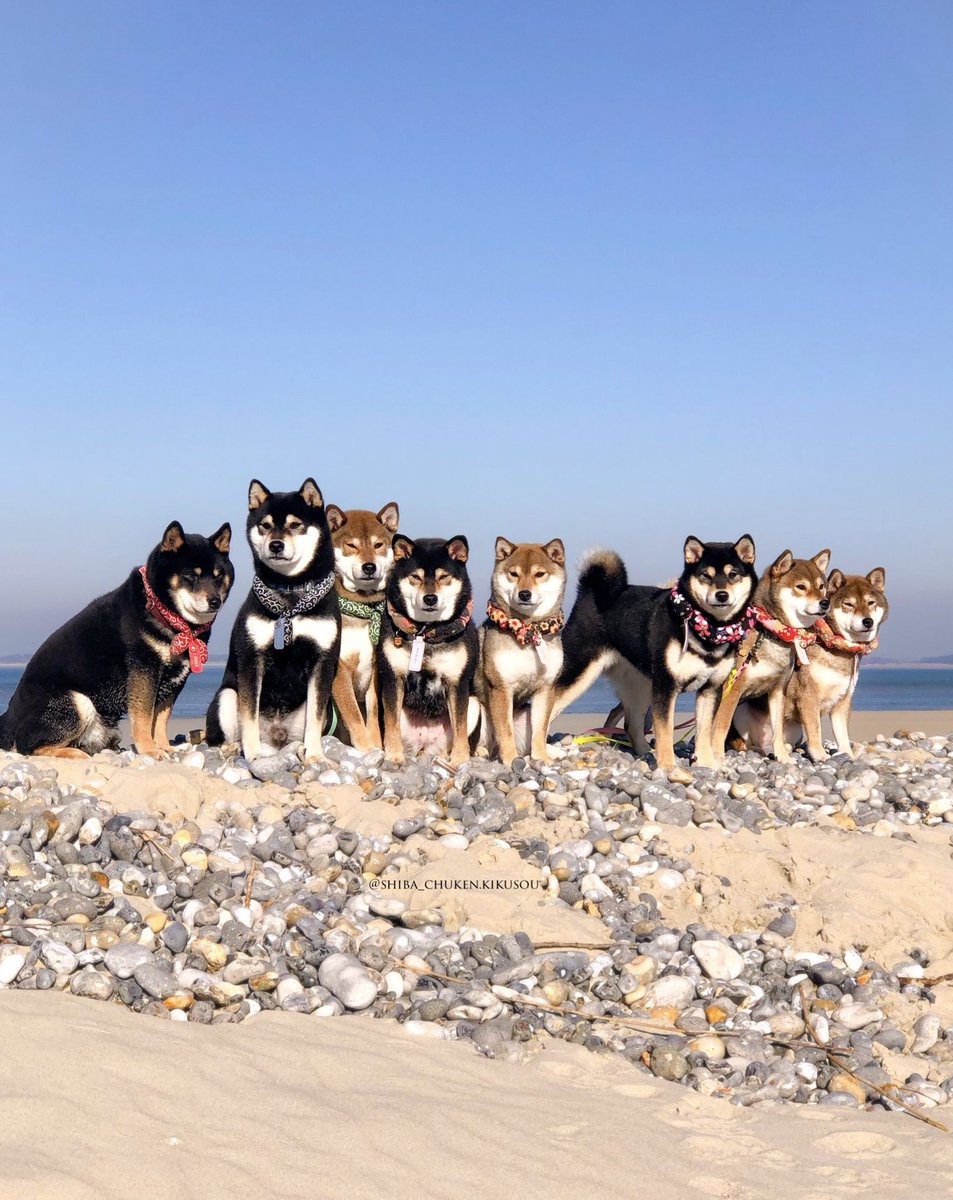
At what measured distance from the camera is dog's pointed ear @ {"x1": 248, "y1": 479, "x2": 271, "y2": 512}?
705cm

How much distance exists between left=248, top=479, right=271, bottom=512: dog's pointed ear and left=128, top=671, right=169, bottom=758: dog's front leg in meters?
1.29

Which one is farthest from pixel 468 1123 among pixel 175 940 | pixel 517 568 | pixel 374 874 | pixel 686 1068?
pixel 517 568

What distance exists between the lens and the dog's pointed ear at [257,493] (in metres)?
7.05

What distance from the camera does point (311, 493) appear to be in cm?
709

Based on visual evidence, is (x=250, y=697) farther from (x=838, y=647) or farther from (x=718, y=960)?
(x=838, y=647)

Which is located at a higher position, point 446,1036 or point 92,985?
point 92,985

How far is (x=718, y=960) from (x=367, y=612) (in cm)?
366

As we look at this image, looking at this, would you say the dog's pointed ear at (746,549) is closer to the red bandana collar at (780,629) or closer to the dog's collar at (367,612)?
the red bandana collar at (780,629)

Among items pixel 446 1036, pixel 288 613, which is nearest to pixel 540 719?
pixel 288 613

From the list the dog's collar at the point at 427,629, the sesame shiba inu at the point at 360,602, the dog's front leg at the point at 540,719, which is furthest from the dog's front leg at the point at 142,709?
the dog's front leg at the point at 540,719

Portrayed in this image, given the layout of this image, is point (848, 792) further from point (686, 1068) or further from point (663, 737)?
point (686, 1068)

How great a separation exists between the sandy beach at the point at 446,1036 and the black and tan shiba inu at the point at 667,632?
1507mm

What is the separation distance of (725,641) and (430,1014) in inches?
170

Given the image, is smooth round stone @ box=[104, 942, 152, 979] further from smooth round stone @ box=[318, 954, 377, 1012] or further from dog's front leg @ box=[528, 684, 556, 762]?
dog's front leg @ box=[528, 684, 556, 762]
